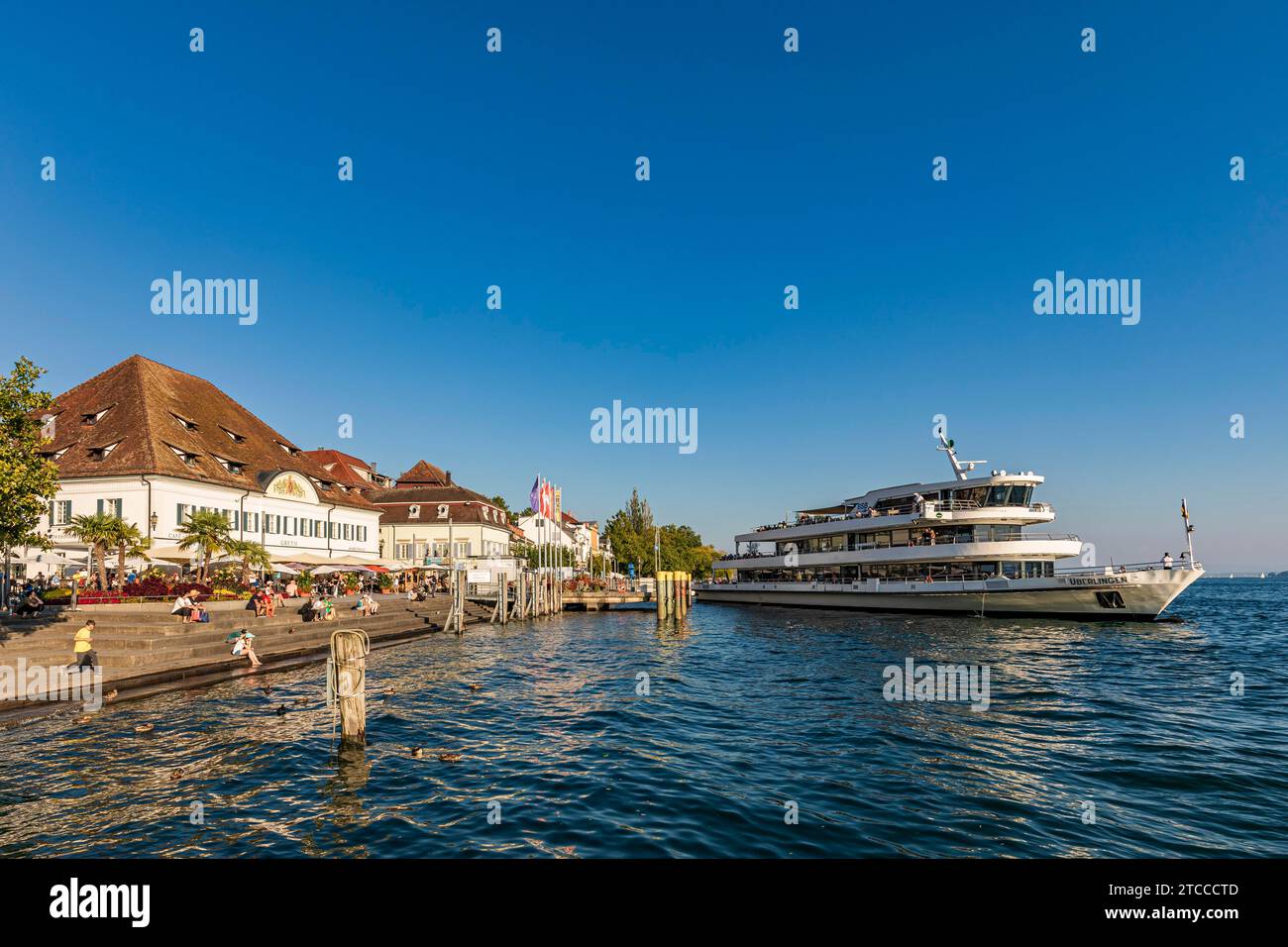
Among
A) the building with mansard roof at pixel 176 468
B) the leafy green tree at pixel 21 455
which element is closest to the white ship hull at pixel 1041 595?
the building with mansard roof at pixel 176 468

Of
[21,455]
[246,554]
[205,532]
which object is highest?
[21,455]

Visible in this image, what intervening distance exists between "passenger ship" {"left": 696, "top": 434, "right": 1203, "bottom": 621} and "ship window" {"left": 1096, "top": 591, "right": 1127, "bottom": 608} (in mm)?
60

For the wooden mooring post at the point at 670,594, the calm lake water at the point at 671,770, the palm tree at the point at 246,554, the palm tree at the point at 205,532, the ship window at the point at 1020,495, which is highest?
the ship window at the point at 1020,495

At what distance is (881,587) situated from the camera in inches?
2013

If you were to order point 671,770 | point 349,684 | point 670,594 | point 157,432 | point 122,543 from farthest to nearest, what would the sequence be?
point 670,594 → point 157,432 → point 122,543 → point 349,684 → point 671,770

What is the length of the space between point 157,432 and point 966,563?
5142cm

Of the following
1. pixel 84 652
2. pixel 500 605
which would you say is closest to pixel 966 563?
pixel 500 605

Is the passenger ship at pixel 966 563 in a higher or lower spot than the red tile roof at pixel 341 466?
lower

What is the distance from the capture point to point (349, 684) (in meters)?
14.2

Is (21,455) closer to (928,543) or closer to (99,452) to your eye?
(99,452)

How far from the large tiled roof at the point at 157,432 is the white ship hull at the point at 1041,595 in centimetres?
4214

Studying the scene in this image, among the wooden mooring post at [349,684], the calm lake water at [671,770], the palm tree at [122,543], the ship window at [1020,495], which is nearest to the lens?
the calm lake water at [671,770]

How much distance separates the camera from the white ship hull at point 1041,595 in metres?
40.8

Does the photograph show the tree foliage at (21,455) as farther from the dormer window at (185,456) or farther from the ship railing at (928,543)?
the ship railing at (928,543)
